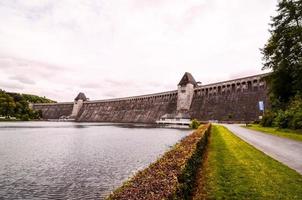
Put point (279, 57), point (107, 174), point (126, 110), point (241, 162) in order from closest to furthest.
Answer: point (241, 162) < point (107, 174) < point (279, 57) < point (126, 110)

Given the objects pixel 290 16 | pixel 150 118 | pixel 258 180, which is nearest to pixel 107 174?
pixel 258 180

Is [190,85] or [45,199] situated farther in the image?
[190,85]

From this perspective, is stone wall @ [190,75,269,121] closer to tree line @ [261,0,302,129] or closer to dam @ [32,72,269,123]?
dam @ [32,72,269,123]

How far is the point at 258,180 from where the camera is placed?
8.20m

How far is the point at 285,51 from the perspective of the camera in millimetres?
34281

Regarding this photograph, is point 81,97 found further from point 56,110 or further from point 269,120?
point 269,120

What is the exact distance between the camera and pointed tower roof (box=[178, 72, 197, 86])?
3637 inches

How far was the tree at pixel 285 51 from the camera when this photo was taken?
32.2 m

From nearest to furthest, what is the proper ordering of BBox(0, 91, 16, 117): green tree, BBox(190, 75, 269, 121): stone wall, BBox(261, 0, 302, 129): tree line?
BBox(261, 0, 302, 129): tree line < BBox(190, 75, 269, 121): stone wall < BBox(0, 91, 16, 117): green tree

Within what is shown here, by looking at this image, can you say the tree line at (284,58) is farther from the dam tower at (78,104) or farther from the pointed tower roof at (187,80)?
the dam tower at (78,104)

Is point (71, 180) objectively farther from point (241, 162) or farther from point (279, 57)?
point (279, 57)

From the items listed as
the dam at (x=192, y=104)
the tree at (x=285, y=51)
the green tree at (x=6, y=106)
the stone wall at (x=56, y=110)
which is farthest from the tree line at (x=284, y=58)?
the stone wall at (x=56, y=110)

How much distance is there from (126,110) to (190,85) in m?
39.5

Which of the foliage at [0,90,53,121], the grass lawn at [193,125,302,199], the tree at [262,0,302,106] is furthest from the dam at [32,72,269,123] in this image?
the grass lawn at [193,125,302,199]
